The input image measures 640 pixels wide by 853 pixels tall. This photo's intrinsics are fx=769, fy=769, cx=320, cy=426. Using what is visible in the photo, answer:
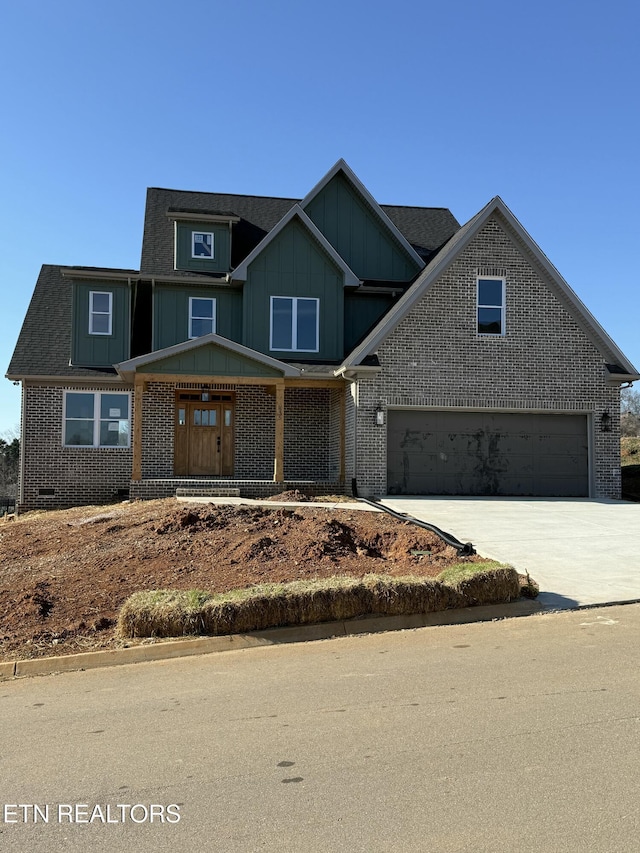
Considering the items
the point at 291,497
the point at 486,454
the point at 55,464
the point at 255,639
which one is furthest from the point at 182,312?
the point at 255,639

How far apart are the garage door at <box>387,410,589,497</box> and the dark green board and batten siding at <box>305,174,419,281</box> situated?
5708 mm

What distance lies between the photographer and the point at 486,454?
20172mm

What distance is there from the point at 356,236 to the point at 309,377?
588cm

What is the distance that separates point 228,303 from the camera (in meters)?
22.0

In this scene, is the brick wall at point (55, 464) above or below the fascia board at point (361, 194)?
below

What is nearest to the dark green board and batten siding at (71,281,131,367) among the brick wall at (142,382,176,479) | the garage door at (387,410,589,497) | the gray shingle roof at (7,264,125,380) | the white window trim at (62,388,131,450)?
the gray shingle roof at (7,264,125,380)

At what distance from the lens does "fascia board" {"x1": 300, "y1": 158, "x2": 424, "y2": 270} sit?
2320 cm

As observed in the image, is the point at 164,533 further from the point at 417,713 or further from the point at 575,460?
the point at 575,460

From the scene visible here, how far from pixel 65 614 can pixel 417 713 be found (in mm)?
4809

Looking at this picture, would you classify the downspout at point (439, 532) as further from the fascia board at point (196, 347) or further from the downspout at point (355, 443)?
the fascia board at point (196, 347)

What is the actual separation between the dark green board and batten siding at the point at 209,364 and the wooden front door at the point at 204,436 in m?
2.21

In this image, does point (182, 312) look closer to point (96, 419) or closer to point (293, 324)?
point (293, 324)

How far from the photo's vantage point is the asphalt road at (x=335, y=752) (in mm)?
3729

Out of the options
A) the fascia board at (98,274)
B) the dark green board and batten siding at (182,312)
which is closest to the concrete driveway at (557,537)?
the dark green board and batten siding at (182,312)
